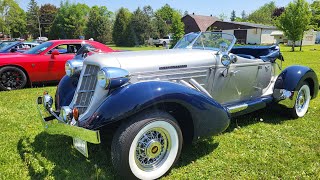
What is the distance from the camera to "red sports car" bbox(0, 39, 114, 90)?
836 cm

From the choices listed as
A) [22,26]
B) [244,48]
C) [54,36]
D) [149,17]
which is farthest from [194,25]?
[244,48]

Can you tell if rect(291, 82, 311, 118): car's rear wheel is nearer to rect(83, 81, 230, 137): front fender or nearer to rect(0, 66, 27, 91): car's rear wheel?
rect(83, 81, 230, 137): front fender

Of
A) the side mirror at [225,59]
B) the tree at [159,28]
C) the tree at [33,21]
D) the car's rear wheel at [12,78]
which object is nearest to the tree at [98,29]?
the tree at [159,28]

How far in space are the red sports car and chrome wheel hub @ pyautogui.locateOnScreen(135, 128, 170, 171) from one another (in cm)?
642

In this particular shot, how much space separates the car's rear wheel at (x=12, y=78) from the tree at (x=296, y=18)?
2752 centimetres

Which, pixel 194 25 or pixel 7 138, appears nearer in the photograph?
pixel 7 138

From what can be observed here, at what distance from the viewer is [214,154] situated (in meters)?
3.86

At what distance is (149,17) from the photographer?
175 ft

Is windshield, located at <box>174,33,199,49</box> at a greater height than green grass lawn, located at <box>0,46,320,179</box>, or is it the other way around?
windshield, located at <box>174,33,199,49</box>

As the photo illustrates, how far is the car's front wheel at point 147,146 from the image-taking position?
2.88 meters

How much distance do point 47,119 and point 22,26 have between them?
69.9m

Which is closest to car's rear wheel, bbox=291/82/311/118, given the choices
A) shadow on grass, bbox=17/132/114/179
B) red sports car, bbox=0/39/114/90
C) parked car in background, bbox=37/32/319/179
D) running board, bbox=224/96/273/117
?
running board, bbox=224/96/273/117

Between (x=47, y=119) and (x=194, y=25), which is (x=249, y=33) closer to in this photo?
(x=194, y=25)

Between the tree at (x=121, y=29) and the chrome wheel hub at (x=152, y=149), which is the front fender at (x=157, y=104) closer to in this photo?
the chrome wheel hub at (x=152, y=149)
